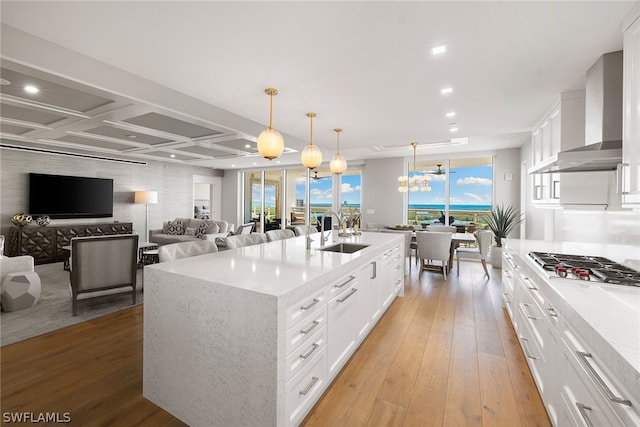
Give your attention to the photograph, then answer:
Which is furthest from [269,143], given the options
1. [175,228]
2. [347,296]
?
[175,228]

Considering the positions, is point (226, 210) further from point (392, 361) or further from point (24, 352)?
point (392, 361)

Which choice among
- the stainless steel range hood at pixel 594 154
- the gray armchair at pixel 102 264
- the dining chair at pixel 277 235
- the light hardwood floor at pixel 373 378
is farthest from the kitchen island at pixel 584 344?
the gray armchair at pixel 102 264

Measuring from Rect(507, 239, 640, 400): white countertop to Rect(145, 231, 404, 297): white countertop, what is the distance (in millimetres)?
1211

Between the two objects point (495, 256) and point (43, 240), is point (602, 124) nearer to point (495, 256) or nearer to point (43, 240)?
point (495, 256)

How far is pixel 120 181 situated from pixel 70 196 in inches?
45.5

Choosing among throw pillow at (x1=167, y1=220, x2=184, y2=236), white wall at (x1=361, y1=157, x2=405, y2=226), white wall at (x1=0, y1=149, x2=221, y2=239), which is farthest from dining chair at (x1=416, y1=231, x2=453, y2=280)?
white wall at (x1=0, y1=149, x2=221, y2=239)

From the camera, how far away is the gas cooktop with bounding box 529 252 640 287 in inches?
64.0

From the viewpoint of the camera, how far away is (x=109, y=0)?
173 cm

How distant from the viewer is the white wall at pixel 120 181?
5809 mm

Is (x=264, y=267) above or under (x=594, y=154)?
under

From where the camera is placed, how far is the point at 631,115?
5.71 ft

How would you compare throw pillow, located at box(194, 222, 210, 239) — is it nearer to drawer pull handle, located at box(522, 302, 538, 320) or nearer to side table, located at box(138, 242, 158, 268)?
side table, located at box(138, 242, 158, 268)

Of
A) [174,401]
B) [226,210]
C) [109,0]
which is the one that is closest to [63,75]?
[109,0]

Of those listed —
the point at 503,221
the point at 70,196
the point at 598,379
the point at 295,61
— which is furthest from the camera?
the point at 70,196
